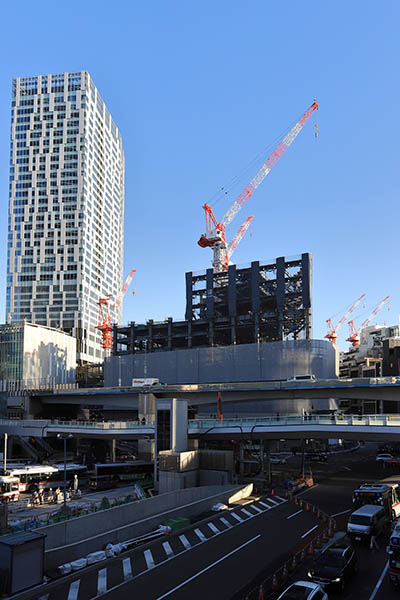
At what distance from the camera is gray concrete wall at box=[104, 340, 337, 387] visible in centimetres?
11950

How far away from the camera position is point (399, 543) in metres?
25.9

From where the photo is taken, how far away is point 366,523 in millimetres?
34250

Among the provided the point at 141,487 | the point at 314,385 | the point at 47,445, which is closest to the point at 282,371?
the point at 314,385

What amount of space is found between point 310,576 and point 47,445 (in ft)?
272

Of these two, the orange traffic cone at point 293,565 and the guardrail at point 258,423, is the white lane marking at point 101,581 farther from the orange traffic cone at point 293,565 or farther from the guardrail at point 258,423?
the guardrail at point 258,423

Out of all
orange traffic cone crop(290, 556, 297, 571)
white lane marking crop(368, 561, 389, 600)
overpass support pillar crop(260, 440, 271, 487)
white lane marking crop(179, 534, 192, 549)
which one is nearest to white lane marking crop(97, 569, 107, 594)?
white lane marking crop(179, 534, 192, 549)

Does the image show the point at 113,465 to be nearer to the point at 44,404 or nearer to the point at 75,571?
the point at 75,571

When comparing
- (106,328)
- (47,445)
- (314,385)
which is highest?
(106,328)

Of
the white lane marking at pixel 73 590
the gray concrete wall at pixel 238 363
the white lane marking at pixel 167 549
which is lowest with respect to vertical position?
the white lane marking at pixel 167 549

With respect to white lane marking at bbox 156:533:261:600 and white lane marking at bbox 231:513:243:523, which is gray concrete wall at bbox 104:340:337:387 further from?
white lane marking at bbox 156:533:261:600

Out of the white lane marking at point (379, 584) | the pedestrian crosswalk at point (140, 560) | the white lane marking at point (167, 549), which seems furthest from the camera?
the white lane marking at point (167, 549)

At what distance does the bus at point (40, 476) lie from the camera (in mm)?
66194

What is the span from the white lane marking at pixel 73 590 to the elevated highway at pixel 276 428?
35351mm

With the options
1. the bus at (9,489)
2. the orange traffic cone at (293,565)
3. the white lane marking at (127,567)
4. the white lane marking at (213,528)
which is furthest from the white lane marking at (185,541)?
the bus at (9,489)
